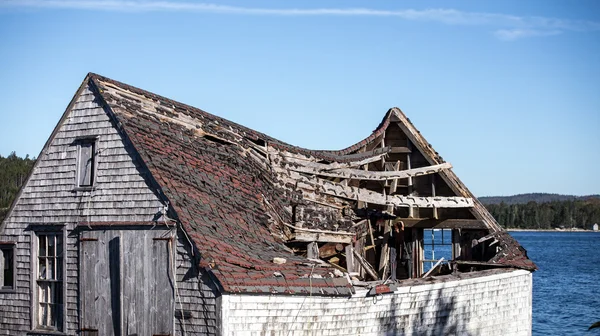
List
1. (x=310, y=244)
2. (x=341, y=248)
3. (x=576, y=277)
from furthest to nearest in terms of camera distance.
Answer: (x=576, y=277) → (x=341, y=248) → (x=310, y=244)

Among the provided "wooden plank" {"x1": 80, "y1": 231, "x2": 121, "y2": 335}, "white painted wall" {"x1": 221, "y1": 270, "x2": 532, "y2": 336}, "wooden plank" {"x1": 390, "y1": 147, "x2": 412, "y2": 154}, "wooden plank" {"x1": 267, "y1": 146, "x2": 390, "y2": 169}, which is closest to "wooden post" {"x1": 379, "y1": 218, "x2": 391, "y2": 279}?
"wooden plank" {"x1": 390, "y1": 147, "x2": 412, "y2": 154}

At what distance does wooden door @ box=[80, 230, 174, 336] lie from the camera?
63.0ft

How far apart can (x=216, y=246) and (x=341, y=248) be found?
7549mm

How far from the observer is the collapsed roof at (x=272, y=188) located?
19.4 metres

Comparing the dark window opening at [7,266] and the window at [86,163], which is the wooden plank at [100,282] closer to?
the window at [86,163]

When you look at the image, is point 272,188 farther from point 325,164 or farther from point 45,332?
point 45,332

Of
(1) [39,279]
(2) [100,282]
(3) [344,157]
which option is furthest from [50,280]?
(3) [344,157]

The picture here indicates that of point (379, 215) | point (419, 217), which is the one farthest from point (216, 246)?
point (419, 217)

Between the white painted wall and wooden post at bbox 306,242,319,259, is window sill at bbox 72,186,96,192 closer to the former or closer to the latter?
the white painted wall

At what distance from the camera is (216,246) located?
1892 cm

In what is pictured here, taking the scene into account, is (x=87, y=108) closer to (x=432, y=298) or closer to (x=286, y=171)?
(x=286, y=171)

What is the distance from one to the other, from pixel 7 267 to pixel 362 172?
413 inches

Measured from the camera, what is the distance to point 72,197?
20.8m

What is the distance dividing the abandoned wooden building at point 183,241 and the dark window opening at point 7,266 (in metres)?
0.05
